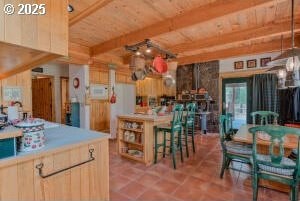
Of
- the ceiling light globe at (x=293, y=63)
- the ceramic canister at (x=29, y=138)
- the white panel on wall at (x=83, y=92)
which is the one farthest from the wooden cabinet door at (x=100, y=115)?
the ceiling light globe at (x=293, y=63)

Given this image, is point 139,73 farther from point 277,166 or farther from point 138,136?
point 277,166

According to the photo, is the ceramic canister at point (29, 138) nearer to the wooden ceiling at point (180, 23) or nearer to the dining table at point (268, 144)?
the wooden ceiling at point (180, 23)

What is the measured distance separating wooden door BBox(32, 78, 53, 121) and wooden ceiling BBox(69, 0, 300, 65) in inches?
96.3

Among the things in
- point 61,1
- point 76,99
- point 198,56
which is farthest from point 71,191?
point 198,56

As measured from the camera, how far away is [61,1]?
3.78ft

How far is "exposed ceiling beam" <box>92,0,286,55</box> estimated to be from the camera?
7.39 feet

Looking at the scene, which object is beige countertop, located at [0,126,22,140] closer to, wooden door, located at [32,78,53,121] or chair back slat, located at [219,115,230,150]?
chair back slat, located at [219,115,230,150]

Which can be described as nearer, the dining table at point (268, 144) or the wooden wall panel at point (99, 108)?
the dining table at point (268, 144)

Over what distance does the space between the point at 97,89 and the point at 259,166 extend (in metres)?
4.20

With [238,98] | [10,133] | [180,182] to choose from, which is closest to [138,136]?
[180,182]

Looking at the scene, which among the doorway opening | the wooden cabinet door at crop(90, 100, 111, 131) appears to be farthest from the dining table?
the doorway opening

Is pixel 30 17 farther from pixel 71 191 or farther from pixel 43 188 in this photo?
pixel 71 191

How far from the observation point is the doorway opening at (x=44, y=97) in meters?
5.85

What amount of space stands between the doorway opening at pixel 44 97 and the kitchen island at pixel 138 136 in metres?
3.47
